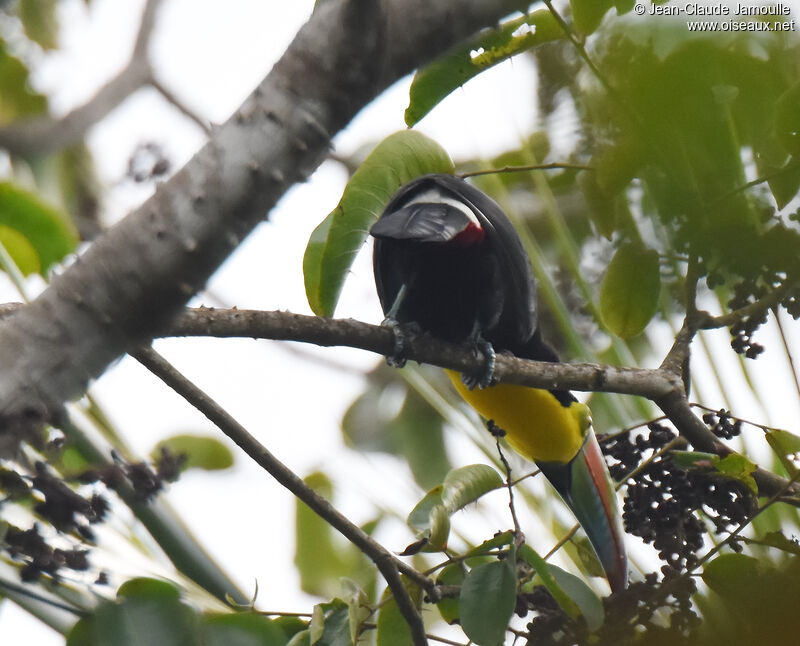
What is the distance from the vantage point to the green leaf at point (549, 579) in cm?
181

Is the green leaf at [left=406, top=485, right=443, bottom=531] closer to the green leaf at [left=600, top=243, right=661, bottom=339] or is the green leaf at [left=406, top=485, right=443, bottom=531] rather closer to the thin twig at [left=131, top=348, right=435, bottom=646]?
the thin twig at [left=131, top=348, right=435, bottom=646]

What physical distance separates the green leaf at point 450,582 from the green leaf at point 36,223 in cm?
138

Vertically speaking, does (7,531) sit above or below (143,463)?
below

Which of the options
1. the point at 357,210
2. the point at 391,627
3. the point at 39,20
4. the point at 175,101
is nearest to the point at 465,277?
the point at 357,210

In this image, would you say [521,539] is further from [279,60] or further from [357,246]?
[279,60]

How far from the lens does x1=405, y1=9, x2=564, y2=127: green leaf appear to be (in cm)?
211

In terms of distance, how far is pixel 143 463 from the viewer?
1697mm

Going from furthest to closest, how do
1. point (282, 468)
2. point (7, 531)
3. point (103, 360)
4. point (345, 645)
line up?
point (282, 468) < point (345, 645) < point (7, 531) < point (103, 360)

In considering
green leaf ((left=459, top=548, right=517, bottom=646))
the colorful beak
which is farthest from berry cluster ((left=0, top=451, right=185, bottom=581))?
the colorful beak

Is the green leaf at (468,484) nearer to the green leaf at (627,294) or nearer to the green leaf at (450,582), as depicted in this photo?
the green leaf at (450,582)

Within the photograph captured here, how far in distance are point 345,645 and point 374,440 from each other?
3.08 metres

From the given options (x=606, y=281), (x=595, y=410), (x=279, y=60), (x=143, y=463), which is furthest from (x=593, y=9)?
(x=595, y=410)

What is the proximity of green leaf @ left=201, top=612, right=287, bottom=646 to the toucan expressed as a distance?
94cm

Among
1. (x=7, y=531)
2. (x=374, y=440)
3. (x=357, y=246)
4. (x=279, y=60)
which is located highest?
(x=374, y=440)
